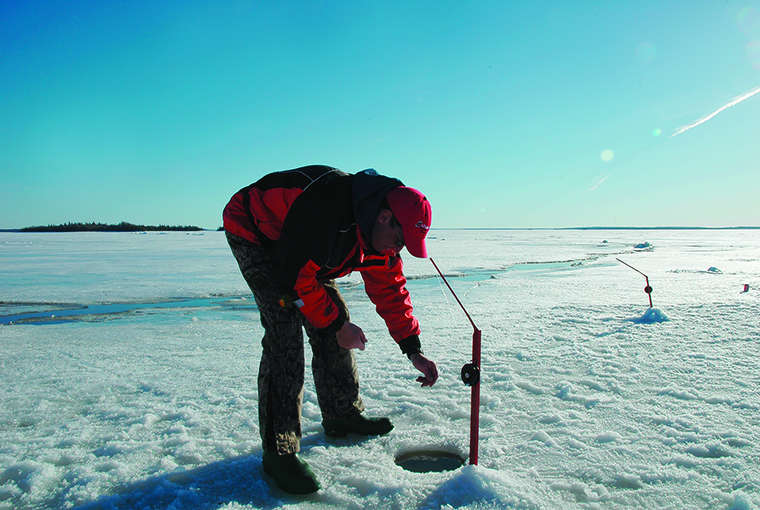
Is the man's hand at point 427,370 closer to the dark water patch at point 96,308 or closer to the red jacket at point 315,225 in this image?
the red jacket at point 315,225

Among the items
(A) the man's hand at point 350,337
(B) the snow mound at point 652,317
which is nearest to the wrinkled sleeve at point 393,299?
(A) the man's hand at point 350,337

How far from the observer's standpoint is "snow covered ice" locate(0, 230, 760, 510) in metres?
1.48

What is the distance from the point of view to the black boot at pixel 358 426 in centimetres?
196

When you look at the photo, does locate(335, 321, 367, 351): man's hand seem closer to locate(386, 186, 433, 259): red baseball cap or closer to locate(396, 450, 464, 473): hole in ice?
locate(386, 186, 433, 259): red baseball cap

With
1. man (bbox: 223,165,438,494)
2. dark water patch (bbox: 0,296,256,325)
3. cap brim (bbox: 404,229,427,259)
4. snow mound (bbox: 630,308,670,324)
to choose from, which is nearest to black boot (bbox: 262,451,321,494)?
man (bbox: 223,165,438,494)

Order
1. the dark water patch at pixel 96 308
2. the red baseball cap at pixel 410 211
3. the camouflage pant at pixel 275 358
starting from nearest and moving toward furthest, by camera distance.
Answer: the red baseball cap at pixel 410 211 < the camouflage pant at pixel 275 358 < the dark water patch at pixel 96 308

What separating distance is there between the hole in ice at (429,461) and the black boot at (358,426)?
19 cm

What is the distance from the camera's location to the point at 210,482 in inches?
62.6

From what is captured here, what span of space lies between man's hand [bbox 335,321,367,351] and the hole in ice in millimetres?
670

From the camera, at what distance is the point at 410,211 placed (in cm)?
134

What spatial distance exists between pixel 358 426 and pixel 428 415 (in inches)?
15.6

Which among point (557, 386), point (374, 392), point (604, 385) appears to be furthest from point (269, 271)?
point (604, 385)

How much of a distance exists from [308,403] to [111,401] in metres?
1.13

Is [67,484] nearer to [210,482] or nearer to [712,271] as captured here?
[210,482]
